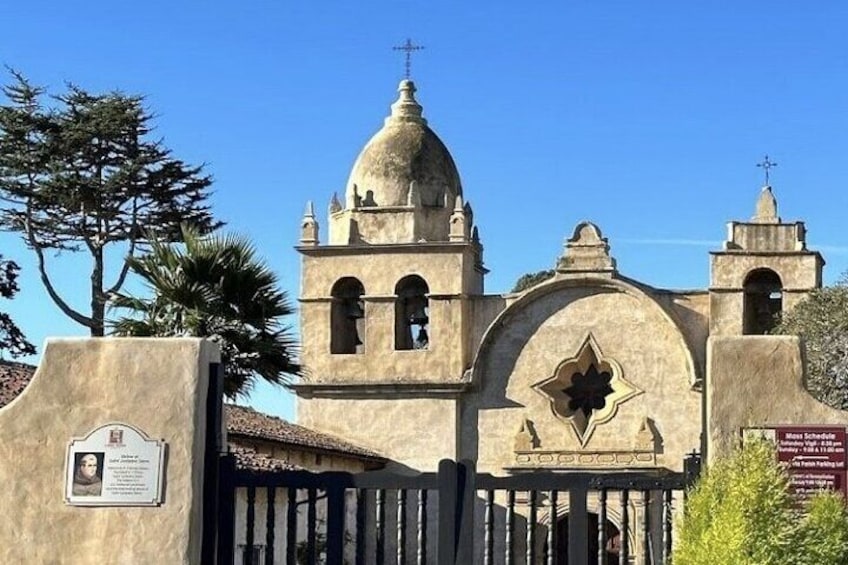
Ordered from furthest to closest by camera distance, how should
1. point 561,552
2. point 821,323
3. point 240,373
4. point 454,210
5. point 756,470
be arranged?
point 454,210 → point 561,552 → point 821,323 → point 240,373 → point 756,470

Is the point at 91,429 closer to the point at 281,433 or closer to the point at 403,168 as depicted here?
the point at 281,433

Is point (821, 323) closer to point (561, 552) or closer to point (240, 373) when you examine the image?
point (561, 552)

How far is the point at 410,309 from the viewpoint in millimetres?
37281

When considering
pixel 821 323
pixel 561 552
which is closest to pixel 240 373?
pixel 821 323

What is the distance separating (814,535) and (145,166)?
95.1 ft

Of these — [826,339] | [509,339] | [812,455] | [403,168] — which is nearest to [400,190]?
Answer: [403,168]

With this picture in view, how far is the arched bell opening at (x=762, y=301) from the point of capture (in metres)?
35.2

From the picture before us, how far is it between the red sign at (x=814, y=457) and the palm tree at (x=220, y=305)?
7436mm

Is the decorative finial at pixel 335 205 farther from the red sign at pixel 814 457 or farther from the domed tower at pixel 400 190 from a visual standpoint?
the red sign at pixel 814 457

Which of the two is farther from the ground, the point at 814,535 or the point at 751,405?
the point at 751,405

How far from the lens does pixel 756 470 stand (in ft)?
34.9

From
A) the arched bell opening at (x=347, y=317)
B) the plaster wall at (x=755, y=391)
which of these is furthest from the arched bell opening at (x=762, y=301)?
the plaster wall at (x=755, y=391)

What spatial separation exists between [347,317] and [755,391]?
86.9 feet

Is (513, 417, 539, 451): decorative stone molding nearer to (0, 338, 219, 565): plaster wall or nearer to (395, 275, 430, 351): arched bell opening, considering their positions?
(395, 275, 430, 351): arched bell opening
